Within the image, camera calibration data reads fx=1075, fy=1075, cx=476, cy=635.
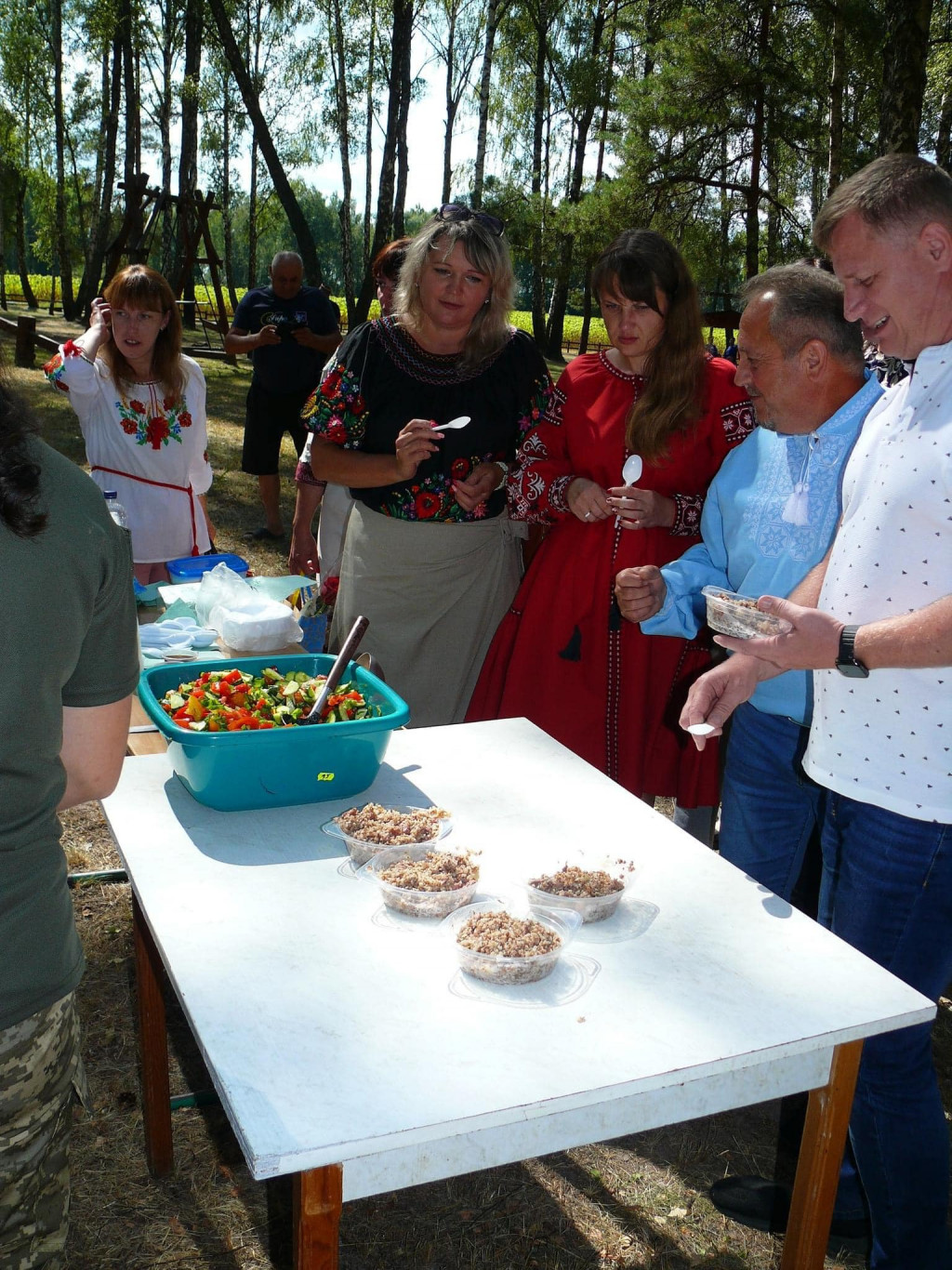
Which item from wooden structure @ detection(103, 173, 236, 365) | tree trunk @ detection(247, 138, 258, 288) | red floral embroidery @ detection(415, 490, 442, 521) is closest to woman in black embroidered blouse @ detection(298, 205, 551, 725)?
red floral embroidery @ detection(415, 490, 442, 521)

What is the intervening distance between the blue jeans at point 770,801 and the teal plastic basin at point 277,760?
701 millimetres

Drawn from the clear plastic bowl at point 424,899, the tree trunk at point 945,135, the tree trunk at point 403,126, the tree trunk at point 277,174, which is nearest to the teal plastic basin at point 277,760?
the clear plastic bowl at point 424,899

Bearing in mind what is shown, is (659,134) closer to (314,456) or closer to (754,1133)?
(314,456)

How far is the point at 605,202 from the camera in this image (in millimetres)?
12734

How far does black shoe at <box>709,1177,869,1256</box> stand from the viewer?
6.29 ft

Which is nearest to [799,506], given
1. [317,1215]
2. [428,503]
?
[428,503]

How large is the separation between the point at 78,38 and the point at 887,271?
3241cm

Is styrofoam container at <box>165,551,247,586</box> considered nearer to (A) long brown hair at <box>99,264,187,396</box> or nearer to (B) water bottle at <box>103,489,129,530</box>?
(B) water bottle at <box>103,489,129,530</box>

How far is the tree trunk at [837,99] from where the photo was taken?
10.0 metres

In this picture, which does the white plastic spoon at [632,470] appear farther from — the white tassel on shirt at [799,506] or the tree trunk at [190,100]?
the tree trunk at [190,100]

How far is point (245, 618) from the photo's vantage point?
2.40 meters

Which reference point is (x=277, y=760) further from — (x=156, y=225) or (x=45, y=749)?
(x=156, y=225)

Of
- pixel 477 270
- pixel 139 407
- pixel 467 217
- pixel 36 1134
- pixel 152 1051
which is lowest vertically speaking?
pixel 152 1051

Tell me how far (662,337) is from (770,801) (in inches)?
43.0
